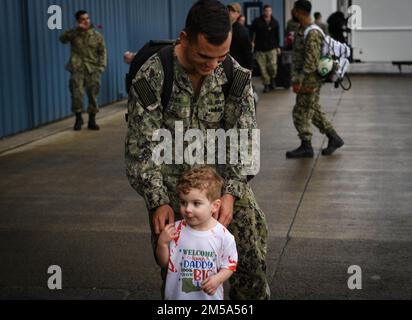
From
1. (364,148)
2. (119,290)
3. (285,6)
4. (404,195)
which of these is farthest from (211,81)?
(285,6)

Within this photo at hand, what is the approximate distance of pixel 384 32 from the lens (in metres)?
25.1

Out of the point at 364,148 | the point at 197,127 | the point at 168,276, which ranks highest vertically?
the point at 197,127

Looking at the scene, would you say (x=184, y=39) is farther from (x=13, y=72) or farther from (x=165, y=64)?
(x=13, y=72)

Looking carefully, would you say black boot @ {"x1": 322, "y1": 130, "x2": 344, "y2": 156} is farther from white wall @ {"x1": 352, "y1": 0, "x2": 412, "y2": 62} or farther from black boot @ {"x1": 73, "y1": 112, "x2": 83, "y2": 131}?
white wall @ {"x1": 352, "y1": 0, "x2": 412, "y2": 62}

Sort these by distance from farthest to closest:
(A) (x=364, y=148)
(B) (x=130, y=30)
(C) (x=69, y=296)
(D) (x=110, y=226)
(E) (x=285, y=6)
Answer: (E) (x=285, y=6) → (B) (x=130, y=30) → (A) (x=364, y=148) → (D) (x=110, y=226) → (C) (x=69, y=296)

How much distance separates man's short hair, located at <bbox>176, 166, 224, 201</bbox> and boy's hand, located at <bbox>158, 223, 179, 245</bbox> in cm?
17

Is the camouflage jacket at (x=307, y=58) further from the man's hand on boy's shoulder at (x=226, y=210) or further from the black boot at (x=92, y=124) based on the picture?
the man's hand on boy's shoulder at (x=226, y=210)

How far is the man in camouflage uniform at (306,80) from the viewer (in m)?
10.1

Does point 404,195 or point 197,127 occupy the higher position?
point 197,127

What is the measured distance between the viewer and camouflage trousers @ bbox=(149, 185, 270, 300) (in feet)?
13.2

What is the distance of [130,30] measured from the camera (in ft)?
62.7

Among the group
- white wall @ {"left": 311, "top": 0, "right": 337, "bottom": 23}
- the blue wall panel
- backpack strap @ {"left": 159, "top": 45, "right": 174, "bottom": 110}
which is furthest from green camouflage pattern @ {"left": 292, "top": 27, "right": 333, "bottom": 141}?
white wall @ {"left": 311, "top": 0, "right": 337, "bottom": 23}
